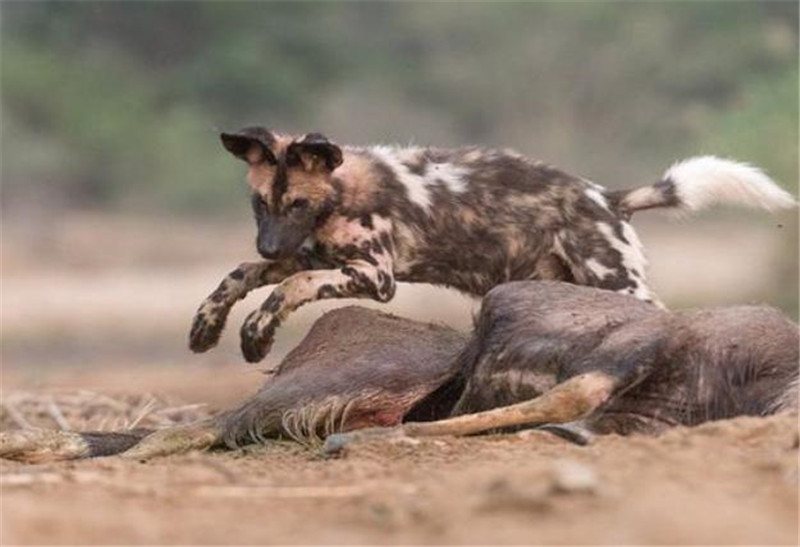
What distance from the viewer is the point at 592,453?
5.11 m

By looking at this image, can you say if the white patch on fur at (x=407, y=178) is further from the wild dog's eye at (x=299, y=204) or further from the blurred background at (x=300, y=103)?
the blurred background at (x=300, y=103)

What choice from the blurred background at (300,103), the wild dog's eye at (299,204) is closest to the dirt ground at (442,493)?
the wild dog's eye at (299,204)

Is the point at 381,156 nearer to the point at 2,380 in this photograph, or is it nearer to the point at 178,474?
the point at 178,474

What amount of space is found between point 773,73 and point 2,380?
65.8 feet

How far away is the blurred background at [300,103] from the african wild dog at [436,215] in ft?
50.1

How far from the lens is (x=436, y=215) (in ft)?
26.2

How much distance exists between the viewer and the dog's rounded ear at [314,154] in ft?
25.3

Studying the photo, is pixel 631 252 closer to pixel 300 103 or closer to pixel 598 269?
pixel 598 269

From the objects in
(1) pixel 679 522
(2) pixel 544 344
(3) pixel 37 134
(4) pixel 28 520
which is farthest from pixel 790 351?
(3) pixel 37 134

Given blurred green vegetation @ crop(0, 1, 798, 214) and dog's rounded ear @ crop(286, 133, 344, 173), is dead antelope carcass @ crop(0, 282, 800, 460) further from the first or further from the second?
blurred green vegetation @ crop(0, 1, 798, 214)

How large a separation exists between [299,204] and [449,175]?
0.79 meters

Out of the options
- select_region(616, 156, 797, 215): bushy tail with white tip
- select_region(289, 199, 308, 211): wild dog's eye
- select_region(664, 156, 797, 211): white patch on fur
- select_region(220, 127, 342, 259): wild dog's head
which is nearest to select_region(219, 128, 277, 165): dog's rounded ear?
select_region(220, 127, 342, 259): wild dog's head

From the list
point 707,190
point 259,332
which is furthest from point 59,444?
point 707,190

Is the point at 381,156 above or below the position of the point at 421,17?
below
